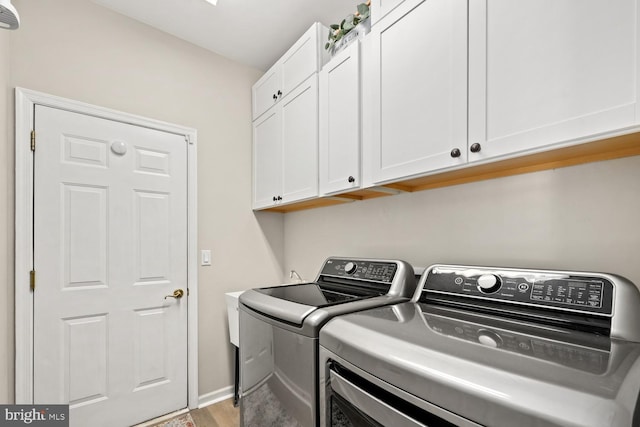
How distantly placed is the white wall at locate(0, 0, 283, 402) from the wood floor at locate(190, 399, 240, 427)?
0.42ft

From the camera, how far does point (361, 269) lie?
157 centimetres

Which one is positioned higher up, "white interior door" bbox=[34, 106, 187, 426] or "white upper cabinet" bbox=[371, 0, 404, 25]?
"white upper cabinet" bbox=[371, 0, 404, 25]

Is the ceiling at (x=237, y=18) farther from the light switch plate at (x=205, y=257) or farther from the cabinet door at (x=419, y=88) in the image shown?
the light switch plate at (x=205, y=257)

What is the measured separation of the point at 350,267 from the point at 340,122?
0.78 meters

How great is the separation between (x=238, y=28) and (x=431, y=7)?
1.46 metres

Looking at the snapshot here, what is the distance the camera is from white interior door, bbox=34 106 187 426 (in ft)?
5.65

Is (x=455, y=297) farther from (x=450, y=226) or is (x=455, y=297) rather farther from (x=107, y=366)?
(x=107, y=366)

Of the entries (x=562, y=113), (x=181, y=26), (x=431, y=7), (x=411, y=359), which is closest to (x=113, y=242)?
(x=181, y=26)

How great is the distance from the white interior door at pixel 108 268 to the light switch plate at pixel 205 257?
0.13 metres

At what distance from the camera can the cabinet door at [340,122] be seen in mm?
1521

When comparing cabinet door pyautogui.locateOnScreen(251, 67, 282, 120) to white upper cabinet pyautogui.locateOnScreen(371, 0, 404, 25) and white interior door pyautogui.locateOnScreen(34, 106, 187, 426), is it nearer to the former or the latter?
white interior door pyautogui.locateOnScreen(34, 106, 187, 426)

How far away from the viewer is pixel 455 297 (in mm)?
1119

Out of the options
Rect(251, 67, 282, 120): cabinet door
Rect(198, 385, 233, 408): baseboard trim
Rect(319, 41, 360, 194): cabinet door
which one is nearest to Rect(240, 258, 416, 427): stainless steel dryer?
Rect(319, 41, 360, 194): cabinet door

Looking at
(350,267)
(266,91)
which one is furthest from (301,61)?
(350,267)
